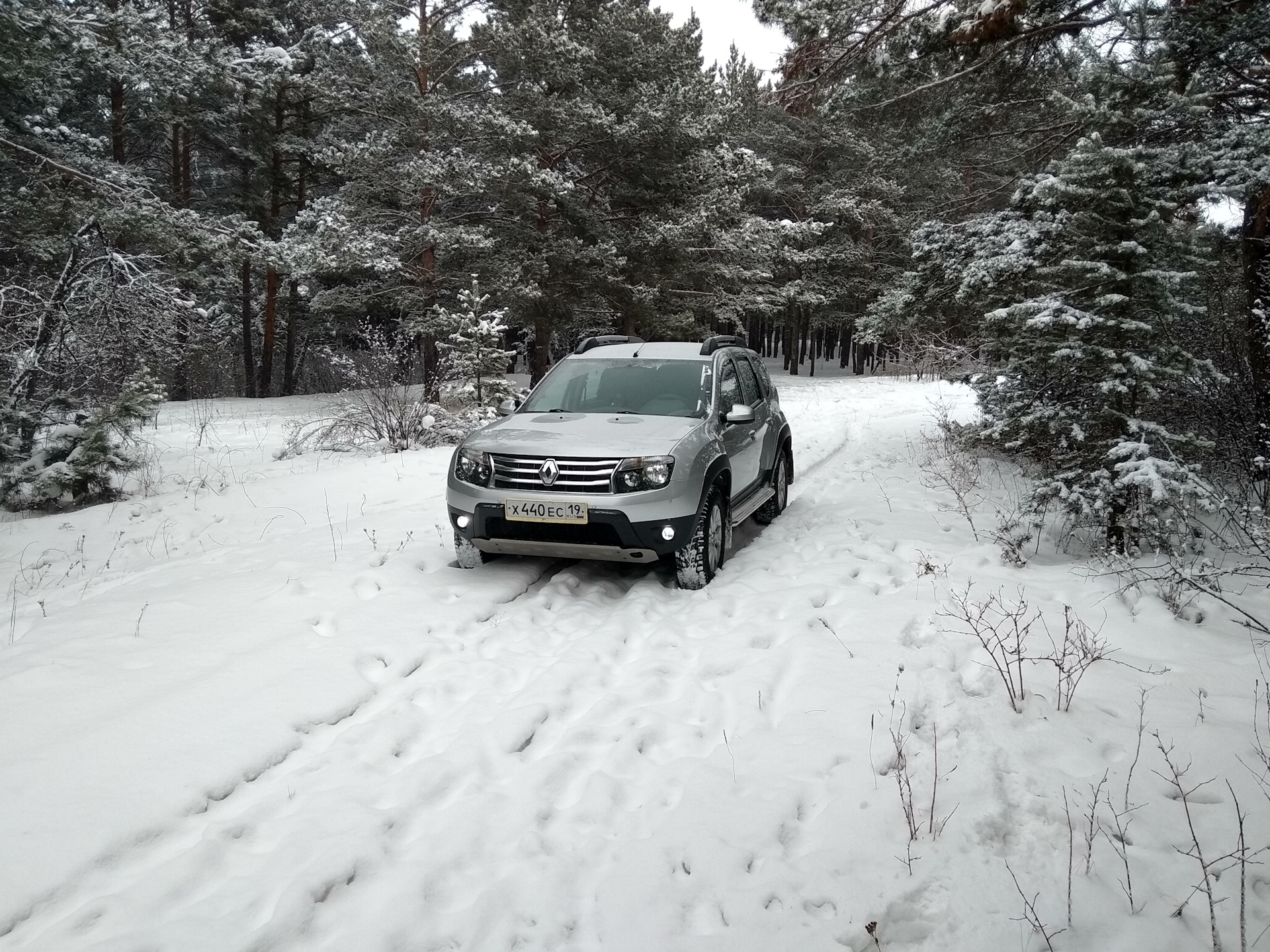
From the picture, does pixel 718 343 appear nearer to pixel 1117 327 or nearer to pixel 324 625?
pixel 1117 327

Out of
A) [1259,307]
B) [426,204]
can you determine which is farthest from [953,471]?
[426,204]

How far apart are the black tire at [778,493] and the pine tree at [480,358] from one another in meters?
5.78

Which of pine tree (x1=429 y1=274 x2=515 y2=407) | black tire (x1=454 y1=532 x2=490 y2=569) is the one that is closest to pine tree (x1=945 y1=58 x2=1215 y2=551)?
black tire (x1=454 y1=532 x2=490 y2=569)

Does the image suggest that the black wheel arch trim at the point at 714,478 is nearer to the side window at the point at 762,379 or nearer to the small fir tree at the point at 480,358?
the side window at the point at 762,379

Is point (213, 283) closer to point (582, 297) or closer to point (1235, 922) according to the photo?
point (582, 297)

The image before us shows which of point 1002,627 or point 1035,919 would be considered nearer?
point 1035,919

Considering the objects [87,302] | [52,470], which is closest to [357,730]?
[52,470]

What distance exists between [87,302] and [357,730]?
8218 mm

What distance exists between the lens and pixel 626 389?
6.64m

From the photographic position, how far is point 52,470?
8148mm

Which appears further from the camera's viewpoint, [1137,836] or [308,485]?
[308,485]

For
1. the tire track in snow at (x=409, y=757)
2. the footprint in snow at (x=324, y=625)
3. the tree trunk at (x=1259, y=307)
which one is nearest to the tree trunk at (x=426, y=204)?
the footprint in snow at (x=324, y=625)

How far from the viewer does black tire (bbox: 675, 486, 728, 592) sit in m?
5.48

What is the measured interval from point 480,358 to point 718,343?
6.22 meters
